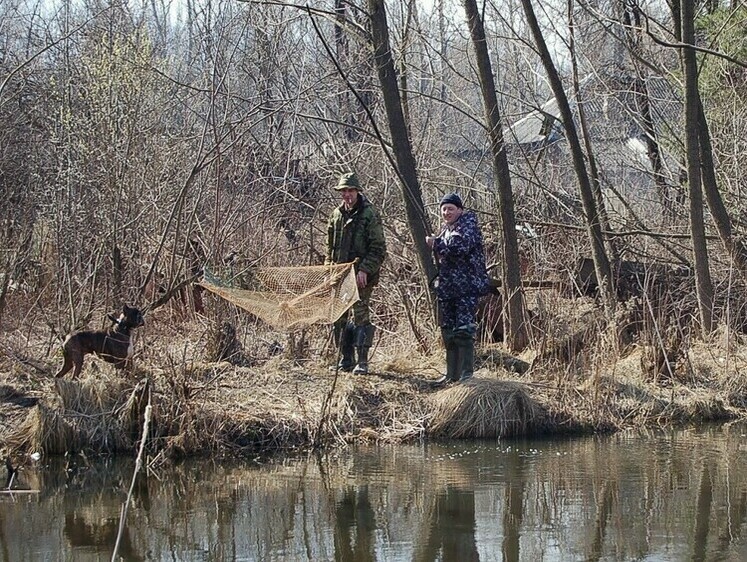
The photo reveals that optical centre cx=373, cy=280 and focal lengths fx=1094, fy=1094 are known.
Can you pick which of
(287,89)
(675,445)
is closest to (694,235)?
(675,445)

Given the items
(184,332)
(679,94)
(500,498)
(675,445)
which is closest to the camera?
(500,498)

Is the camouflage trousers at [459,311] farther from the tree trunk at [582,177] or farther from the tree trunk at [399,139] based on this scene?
the tree trunk at [582,177]

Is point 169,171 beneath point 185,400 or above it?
above

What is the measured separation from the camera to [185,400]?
876 cm

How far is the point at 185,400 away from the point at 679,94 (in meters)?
8.58

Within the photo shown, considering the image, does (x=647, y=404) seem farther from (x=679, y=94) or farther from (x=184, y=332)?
(x=679, y=94)

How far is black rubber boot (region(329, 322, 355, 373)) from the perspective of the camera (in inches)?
396

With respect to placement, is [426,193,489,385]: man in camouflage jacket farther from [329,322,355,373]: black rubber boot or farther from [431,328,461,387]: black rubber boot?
[329,322,355,373]: black rubber boot

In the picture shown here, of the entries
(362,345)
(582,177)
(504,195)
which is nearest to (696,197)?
(582,177)

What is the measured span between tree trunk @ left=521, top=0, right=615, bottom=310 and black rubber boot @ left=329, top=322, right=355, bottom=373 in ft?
10.9

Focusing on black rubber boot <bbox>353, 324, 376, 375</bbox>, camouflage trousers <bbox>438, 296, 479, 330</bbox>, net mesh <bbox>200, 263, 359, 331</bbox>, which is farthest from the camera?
black rubber boot <bbox>353, 324, 376, 375</bbox>

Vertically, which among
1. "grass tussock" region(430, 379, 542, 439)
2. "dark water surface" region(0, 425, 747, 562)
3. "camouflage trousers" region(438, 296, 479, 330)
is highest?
"camouflage trousers" region(438, 296, 479, 330)

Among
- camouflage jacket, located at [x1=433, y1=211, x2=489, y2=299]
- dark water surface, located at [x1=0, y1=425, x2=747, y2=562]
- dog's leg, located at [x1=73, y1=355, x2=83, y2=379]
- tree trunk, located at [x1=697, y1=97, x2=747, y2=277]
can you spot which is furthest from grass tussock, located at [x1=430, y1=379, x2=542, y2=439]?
tree trunk, located at [x1=697, y1=97, x2=747, y2=277]

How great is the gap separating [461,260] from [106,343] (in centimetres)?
307
